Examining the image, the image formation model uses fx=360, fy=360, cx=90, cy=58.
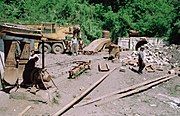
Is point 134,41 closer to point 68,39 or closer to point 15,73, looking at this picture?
point 68,39

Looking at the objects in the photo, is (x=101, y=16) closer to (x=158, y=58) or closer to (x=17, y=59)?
(x=158, y=58)

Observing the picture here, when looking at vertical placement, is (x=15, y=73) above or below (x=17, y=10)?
below

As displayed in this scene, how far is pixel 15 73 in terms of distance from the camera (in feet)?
47.4

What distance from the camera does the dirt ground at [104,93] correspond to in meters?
12.8

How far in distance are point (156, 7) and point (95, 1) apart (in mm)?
8548

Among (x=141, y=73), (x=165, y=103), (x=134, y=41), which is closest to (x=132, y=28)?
(x=134, y=41)

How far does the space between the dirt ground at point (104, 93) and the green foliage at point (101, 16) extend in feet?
40.6

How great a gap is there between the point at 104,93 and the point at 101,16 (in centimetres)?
2348

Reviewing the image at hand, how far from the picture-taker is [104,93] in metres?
15.7

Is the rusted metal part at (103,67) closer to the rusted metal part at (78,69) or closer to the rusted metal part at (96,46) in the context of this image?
the rusted metal part at (78,69)

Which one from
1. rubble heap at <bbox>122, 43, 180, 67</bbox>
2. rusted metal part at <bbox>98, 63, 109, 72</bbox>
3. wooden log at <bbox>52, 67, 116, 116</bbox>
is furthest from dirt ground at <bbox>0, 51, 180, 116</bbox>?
rubble heap at <bbox>122, 43, 180, 67</bbox>

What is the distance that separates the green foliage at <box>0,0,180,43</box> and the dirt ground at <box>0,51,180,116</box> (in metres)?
12.4

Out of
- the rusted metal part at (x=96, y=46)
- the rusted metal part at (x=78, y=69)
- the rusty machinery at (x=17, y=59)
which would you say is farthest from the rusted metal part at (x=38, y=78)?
the rusted metal part at (x=96, y=46)

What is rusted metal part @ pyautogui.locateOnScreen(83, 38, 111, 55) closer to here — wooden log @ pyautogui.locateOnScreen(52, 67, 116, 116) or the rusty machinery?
wooden log @ pyautogui.locateOnScreen(52, 67, 116, 116)
